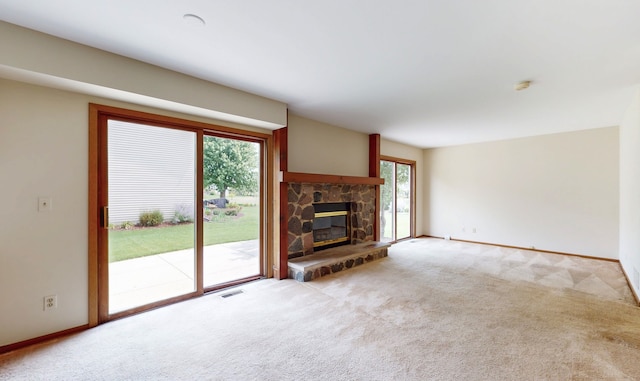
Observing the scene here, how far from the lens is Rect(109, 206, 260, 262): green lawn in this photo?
109 inches

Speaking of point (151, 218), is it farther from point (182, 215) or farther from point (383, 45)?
point (383, 45)

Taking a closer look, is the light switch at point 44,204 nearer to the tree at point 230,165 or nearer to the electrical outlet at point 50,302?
the electrical outlet at point 50,302

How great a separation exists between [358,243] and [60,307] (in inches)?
165

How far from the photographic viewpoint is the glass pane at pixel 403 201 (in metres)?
6.71

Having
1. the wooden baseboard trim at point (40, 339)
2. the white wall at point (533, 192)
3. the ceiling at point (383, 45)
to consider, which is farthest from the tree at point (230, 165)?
the white wall at point (533, 192)

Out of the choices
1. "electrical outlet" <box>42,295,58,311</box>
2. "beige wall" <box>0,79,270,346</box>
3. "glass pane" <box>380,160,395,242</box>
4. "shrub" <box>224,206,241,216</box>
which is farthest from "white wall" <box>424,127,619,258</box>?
"electrical outlet" <box>42,295,58,311</box>

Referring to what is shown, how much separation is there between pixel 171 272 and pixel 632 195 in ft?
19.3

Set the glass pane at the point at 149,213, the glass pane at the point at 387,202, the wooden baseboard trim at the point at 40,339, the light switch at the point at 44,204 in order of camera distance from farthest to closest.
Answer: the glass pane at the point at 387,202, the glass pane at the point at 149,213, the light switch at the point at 44,204, the wooden baseboard trim at the point at 40,339

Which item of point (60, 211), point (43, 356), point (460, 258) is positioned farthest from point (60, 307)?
point (460, 258)

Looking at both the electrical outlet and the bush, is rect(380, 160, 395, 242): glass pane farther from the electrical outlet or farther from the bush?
the electrical outlet

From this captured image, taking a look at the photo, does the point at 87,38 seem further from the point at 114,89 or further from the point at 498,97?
the point at 498,97

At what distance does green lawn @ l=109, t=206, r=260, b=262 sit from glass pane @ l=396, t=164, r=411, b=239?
4.01 meters

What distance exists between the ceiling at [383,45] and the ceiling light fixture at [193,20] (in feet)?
0.08

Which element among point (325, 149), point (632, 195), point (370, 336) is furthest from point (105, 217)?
point (632, 195)
